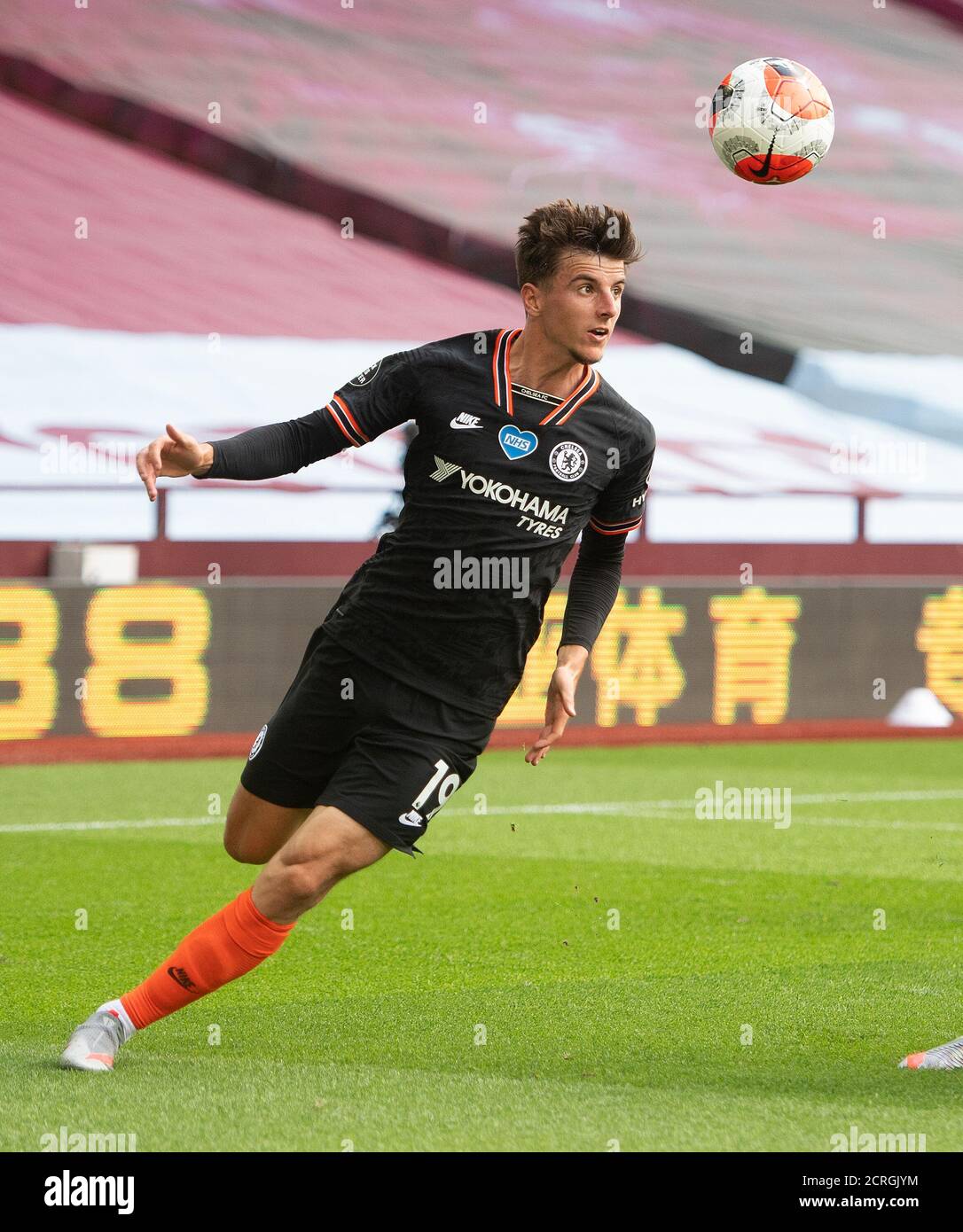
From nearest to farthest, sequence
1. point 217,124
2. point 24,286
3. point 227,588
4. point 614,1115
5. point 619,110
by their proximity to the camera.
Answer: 1. point 614,1115
2. point 227,588
3. point 24,286
4. point 217,124
5. point 619,110

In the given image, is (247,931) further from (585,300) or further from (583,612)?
(585,300)

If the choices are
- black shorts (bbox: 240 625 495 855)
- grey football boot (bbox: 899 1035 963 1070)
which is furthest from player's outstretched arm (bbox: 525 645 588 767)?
grey football boot (bbox: 899 1035 963 1070)

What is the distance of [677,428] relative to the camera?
881 inches

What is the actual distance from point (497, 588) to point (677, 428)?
18.0 meters

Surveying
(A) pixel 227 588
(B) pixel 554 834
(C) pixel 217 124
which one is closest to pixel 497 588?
(B) pixel 554 834

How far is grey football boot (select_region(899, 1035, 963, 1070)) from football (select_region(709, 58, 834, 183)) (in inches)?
125

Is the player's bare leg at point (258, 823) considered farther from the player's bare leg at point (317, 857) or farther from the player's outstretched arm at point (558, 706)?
the player's outstretched arm at point (558, 706)

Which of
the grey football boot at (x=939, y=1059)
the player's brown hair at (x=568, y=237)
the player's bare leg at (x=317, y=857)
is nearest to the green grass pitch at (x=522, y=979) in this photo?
the grey football boot at (x=939, y=1059)

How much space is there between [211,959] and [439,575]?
3.66 ft

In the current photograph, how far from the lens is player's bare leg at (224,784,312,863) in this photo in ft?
15.8

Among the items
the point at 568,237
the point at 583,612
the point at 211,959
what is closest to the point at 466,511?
the point at 583,612

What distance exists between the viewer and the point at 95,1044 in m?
4.64

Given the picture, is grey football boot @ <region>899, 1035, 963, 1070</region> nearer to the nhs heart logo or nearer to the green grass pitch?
the green grass pitch

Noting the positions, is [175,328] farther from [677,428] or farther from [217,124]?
[677,428]
